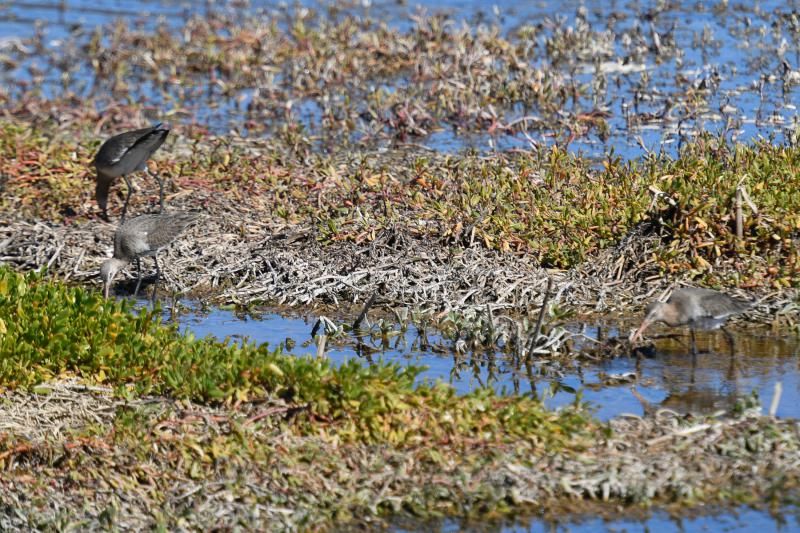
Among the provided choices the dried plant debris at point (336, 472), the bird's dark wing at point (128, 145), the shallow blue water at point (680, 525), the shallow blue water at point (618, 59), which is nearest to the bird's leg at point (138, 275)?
the bird's dark wing at point (128, 145)

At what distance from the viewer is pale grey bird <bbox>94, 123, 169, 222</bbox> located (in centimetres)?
1057

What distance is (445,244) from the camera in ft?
31.2

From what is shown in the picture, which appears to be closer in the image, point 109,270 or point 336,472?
point 336,472

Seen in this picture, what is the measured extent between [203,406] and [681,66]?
361 inches

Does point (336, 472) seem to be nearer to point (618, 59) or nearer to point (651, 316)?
point (651, 316)

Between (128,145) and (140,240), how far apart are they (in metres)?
1.43

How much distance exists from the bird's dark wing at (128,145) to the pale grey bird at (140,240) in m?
0.98

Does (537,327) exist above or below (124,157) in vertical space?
below

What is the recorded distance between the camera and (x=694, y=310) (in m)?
7.74

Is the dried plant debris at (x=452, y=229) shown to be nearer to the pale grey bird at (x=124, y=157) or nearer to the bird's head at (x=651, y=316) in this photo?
Answer: the pale grey bird at (x=124, y=157)

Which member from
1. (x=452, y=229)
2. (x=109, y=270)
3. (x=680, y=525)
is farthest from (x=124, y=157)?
(x=680, y=525)

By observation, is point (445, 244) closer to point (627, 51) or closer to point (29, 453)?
point (29, 453)

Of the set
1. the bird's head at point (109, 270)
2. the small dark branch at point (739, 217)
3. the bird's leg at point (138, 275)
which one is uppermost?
the small dark branch at point (739, 217)

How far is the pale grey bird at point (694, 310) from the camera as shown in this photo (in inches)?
305
